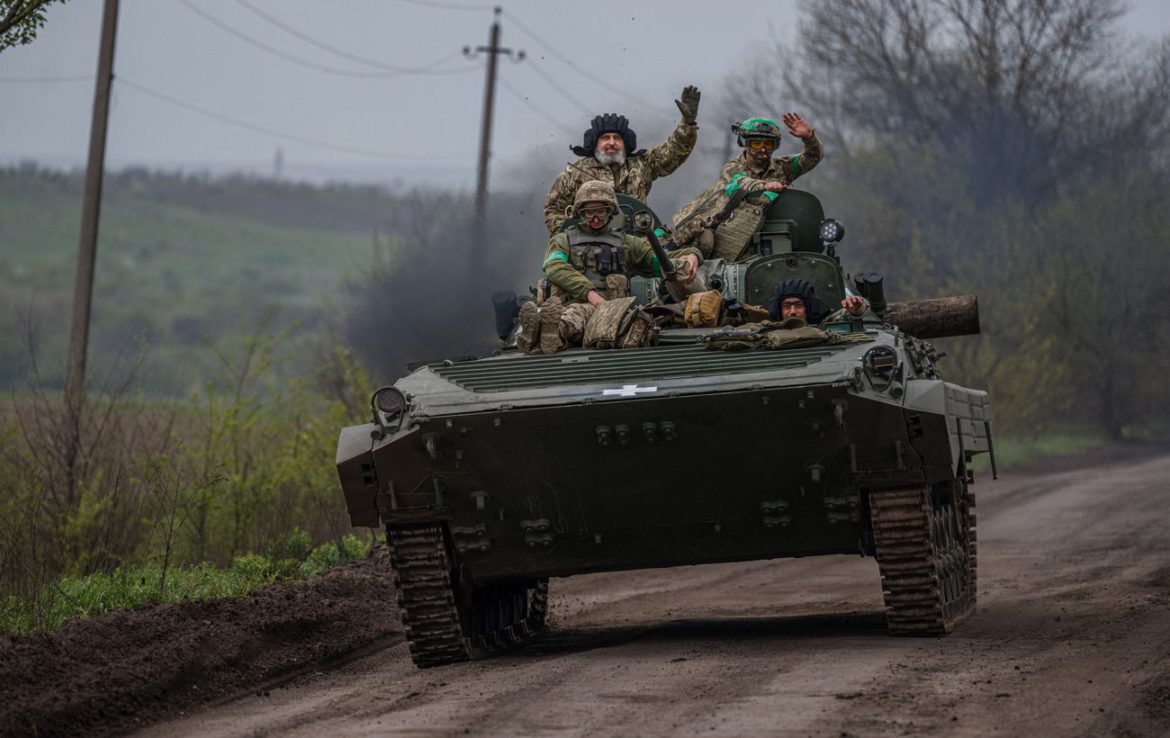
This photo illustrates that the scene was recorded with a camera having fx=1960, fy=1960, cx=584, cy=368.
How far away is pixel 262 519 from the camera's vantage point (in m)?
15.8

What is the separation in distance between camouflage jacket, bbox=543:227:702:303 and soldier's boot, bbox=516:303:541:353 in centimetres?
43

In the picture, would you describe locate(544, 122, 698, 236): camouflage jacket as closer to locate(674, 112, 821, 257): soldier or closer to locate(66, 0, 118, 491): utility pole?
locate(674, 112, 821, 257): soldier

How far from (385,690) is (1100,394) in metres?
31.0

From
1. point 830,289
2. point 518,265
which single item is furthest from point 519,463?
point 518,265

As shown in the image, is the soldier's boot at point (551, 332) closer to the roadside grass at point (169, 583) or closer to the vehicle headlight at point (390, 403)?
the vehicle headlight at point (390, 403)

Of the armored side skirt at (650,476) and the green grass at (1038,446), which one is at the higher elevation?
the green grass at (1038,446)

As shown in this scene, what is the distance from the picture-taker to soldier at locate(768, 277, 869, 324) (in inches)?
451

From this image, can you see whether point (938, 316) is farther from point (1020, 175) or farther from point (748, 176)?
point (1020, 175)

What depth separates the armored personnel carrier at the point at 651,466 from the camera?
379 inches

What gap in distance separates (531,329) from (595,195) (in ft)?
3.34

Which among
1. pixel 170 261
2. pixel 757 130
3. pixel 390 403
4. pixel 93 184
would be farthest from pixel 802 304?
pixel 170 261

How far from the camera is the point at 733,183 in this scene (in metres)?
13.3

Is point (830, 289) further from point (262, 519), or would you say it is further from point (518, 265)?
point (518, 265)

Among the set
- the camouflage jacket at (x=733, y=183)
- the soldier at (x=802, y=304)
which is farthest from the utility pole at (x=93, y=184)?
the soldier at (x=802, y=304)
